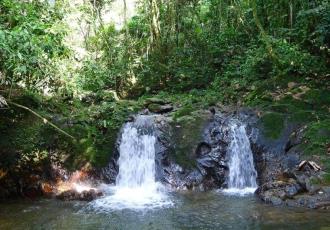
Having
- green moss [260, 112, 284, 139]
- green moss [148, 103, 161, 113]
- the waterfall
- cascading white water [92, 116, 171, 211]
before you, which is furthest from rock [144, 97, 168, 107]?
green moss [260, 112, 284, 139]

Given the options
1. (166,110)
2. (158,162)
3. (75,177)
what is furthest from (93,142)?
(166,110)

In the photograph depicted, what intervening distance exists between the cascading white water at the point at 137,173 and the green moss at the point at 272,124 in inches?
108

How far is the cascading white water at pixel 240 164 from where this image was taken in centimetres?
970

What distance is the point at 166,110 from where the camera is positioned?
40.2 feet

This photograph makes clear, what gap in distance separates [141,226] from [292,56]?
25.5 feet

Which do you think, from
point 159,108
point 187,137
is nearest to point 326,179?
point 187,137

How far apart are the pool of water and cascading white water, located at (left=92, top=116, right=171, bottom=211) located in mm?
471

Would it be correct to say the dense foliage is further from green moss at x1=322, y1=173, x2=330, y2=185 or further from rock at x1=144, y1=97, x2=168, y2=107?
green moss at x1=322, y1=173, x2=330, y2=185

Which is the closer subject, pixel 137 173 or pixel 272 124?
pixel 137 173

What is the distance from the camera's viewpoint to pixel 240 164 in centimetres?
1012

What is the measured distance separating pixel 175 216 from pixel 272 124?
13.7 ft

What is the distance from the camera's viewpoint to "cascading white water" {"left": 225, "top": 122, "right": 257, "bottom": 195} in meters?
9.70

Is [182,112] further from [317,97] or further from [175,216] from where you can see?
[175,216]

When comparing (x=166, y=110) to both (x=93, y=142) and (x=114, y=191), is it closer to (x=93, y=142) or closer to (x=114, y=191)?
(x=93, y=142)
